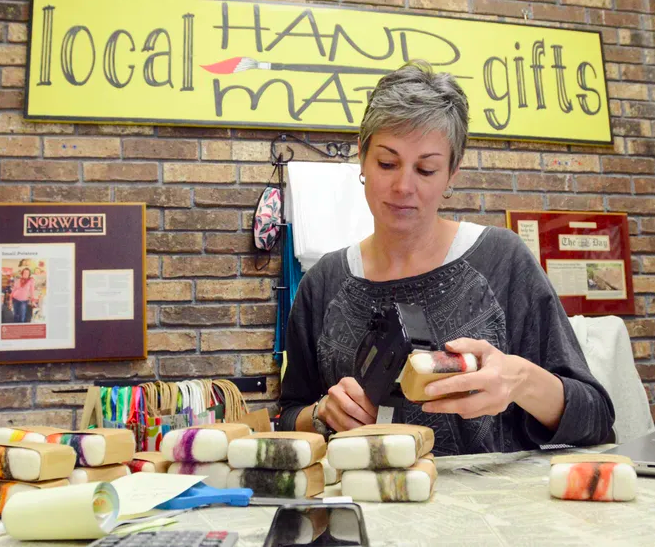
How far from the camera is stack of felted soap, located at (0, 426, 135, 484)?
76 centimetres

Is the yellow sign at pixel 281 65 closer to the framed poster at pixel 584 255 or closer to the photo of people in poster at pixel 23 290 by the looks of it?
Answer: the framed poster at pixel 584 255

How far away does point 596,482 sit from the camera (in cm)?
69

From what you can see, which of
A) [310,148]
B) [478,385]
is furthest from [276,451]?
[310,148]

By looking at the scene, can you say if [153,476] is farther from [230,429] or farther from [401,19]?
[401,19]

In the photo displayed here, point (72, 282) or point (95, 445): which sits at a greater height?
point (72, 282)

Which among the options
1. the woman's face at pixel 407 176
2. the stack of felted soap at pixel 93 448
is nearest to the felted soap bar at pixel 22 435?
the stack of felted soap at pixel 93 448

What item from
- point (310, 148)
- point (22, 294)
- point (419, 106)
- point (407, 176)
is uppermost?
point (310, 148)

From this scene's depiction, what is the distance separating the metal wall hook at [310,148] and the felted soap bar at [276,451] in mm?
1820

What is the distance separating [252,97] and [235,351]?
1.03 metres

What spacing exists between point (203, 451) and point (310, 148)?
1.88m

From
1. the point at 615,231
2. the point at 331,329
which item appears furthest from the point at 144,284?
the point at 615,231

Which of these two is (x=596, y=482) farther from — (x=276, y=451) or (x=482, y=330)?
(x=482, y=330)

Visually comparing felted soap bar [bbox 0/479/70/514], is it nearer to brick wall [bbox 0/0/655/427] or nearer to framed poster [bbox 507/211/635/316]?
brick wall [bbox 0/0/655/427]

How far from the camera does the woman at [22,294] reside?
224 centimetres
